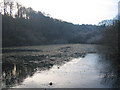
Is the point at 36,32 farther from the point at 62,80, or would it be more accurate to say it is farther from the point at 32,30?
the point at 62,80

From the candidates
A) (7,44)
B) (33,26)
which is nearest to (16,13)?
(33,26)

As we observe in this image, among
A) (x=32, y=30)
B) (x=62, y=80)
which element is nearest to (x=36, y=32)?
(x=32, y=30)

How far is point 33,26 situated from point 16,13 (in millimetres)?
8058

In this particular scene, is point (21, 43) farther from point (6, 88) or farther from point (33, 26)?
point (6, 88)

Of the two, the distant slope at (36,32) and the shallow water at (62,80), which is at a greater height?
the distant slope at (36,32)

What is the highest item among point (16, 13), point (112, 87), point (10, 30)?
point (16, 13)

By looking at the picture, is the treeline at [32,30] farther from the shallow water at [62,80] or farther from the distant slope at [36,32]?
the shallow water at [62,80]

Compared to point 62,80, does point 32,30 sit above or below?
above

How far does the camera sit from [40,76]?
27.3 m

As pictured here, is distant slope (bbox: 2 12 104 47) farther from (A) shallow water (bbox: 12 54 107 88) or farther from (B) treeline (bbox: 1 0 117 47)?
(A) shallow water (bbox: 12 54 107 88)

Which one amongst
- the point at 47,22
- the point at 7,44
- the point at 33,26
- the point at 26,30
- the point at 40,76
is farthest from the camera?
the point at 47,22

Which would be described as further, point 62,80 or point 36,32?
point 36,32

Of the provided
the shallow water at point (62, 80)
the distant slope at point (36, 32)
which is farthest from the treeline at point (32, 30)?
the shallow water at point (62, 80)

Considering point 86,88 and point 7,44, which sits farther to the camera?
point 7,44
